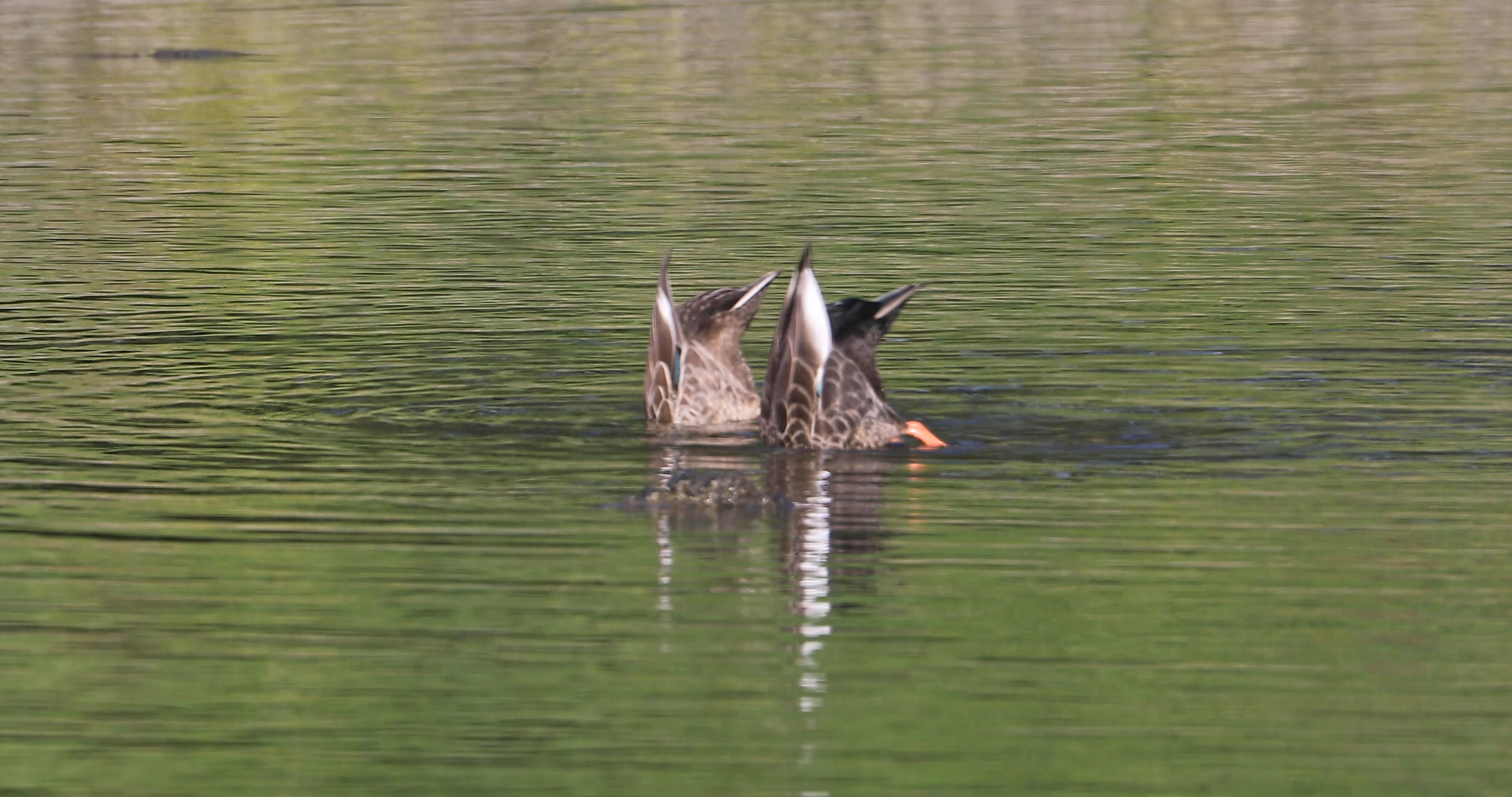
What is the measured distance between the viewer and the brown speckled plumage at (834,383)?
46.0 feet

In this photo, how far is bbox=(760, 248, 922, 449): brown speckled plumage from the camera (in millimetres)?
14023

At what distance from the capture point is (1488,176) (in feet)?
88.8

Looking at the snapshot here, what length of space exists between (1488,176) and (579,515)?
662 inches

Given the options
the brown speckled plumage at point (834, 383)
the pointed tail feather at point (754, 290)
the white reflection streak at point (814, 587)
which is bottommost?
the white reflection streak at point (814, 587)

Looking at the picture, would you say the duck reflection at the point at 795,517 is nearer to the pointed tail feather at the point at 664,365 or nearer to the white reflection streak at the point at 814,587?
the white reflection streak at the point at 814,587

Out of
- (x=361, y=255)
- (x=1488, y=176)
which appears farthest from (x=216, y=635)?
(x=1488, y=176)

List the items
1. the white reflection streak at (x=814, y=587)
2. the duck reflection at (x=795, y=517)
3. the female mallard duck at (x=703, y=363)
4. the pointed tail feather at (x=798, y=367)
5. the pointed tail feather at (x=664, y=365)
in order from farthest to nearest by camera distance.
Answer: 1. the female mallard duck at (x=703, y=363)
2. the pointed tail feather at (x=664, y=365)
3. the pointed tail feather at (x=798, y=367)
4. the duck reflection at (x=795, y=517)
5. the white reflection streak at (x=814, y=587)

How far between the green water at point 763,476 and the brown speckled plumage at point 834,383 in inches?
10.1

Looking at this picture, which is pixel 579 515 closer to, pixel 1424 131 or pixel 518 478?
pixel 518 478

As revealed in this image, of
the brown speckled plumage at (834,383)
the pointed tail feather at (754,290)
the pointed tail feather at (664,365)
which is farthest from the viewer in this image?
the pointed tail feather at (664,365)

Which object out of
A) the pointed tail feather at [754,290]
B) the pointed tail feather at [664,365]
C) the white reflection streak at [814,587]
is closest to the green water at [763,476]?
the white reflection streak at [814,587]

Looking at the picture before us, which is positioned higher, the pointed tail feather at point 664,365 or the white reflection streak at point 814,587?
the pointed tail feather at point 664,365

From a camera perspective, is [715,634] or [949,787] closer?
[949,787]

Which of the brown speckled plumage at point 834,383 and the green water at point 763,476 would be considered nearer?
the green water at point 763,476
